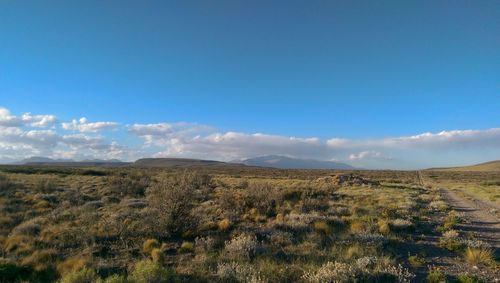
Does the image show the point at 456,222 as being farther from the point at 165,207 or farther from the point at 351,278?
the point at 165,207

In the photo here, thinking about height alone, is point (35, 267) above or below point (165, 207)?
below

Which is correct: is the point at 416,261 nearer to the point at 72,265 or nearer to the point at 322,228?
the point at 322,228

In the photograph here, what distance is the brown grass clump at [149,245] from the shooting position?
35.1ft

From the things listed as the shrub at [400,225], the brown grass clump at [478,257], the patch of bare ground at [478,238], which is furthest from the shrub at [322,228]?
the brown grass clump at [478,257]

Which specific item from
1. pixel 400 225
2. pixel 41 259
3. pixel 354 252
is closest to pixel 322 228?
pixel 400 225

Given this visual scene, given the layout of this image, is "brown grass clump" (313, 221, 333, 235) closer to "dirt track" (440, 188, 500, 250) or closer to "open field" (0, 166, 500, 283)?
"open field" (0, 166, 500, 283)

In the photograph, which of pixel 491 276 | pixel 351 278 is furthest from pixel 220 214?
pixel 491 276

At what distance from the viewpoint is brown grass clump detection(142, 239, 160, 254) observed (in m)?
10.7

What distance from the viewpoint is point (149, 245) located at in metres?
11.0

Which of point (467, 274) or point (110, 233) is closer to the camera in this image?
point (467, 274)

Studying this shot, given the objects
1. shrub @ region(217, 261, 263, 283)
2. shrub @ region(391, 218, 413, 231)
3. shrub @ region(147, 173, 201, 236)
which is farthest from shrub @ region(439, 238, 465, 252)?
shrub @ region(147, 173, 201, 236)

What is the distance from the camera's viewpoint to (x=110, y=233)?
499 inches

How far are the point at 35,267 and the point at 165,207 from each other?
503 centimetres

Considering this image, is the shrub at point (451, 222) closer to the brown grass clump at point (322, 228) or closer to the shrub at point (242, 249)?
the brown grass clump at point (322, 228)
